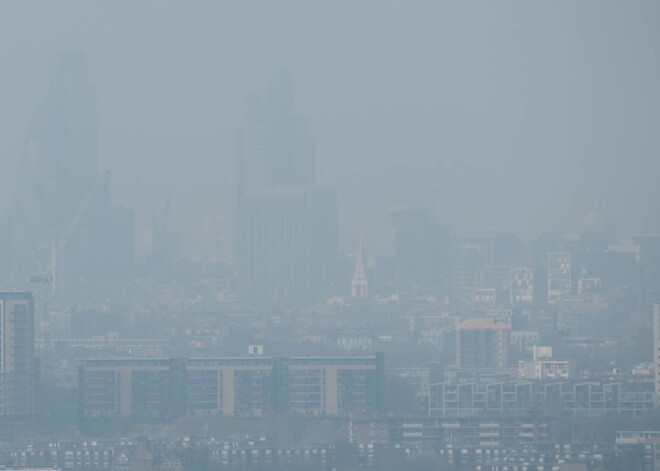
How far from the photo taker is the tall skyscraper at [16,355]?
2662 cm

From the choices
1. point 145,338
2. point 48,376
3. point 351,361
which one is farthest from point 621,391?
point 145,338

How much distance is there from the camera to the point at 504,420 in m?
24.1

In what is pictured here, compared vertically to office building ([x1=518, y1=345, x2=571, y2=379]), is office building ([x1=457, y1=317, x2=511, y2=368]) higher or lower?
higher

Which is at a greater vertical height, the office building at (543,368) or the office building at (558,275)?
the office building at (558,275)

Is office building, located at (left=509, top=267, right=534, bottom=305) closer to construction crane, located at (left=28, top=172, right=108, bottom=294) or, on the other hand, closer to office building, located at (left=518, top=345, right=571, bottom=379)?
construction crane, located at (left=28, top=172, right=108, bottom=294)

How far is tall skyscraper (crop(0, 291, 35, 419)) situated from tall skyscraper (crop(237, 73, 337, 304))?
50.7 feet

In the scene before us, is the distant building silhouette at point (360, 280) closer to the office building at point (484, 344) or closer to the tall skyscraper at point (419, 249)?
the tall skyscraper at point (419, 249)

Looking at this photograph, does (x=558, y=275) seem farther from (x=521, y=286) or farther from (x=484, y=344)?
(x=484, y=344)

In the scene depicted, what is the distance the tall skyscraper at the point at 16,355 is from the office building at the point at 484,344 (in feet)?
19.0

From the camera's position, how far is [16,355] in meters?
27.6

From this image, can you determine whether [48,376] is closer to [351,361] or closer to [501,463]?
[351,361]

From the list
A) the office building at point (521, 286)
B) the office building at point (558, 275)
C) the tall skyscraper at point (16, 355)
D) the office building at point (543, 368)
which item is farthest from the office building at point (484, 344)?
the office building at point (558, 275)

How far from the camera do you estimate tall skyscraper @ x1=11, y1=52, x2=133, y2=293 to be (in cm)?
4238

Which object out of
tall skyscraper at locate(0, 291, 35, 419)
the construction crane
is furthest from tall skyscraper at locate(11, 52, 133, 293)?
tall skyscraper at locate(0, 291, 35, 419)
